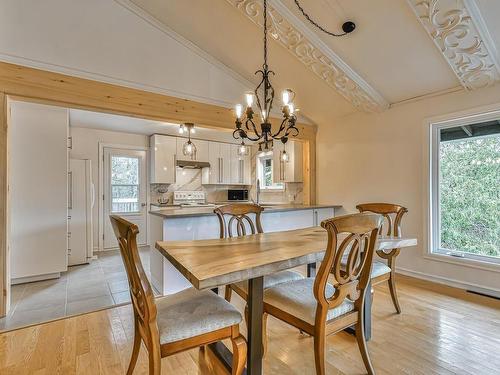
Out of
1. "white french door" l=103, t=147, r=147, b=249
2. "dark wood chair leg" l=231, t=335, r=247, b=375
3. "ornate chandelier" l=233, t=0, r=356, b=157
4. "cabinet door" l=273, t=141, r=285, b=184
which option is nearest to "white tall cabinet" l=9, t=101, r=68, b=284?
"white french door" l=103, t=147, r=147, b=249

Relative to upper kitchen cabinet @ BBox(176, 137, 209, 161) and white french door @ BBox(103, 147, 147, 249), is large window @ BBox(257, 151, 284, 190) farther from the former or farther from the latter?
white french door @ BBox(103, 147, 147, 249)

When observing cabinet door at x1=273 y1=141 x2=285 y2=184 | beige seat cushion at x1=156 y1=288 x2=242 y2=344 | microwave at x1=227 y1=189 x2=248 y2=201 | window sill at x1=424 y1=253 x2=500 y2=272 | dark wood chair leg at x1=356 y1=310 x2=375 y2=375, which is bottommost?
dark wood chair leg at x1=356 y1=310 x2=375 y2=375

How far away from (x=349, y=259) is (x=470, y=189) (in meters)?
2.54

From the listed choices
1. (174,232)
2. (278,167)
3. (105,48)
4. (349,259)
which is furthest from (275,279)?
(278,167)

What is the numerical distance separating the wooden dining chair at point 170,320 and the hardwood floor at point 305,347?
0.44m

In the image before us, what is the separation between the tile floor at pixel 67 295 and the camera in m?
2.51

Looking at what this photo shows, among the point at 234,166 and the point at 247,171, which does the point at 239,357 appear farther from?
the point at 247,171

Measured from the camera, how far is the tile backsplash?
5.36 m

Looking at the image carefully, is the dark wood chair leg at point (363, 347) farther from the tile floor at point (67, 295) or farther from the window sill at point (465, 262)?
the tile floor at point (67, 295)

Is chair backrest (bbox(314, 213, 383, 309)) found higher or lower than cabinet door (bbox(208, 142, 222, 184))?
lower

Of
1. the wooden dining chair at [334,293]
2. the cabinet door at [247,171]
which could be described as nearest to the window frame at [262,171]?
the cabinet door at [247,171]

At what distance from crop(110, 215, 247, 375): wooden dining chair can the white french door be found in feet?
14.6

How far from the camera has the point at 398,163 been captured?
357 cm

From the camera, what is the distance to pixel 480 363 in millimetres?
1771
